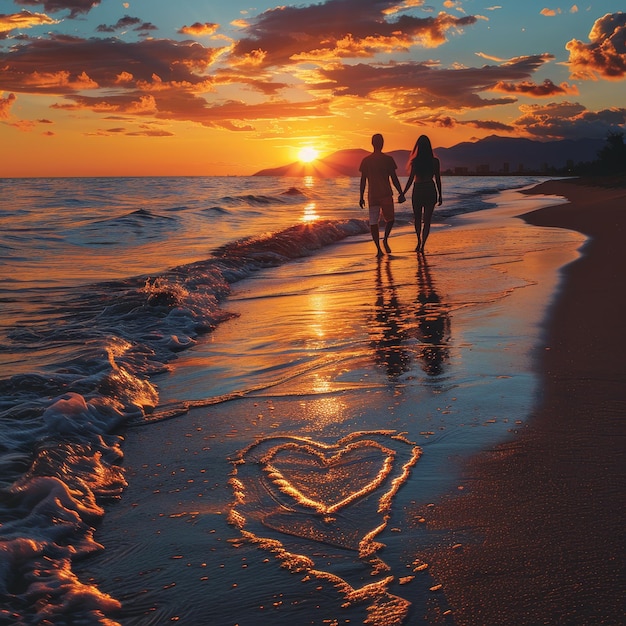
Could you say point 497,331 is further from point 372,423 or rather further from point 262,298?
point 262,298

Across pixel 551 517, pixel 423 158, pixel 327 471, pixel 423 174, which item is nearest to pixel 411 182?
pixel 423 174

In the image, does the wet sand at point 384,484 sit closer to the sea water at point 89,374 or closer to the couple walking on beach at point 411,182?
the sea water at point 89,374

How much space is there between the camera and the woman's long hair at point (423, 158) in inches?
497

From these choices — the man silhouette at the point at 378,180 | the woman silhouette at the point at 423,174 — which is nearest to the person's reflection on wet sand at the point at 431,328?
the woman silhouette at the point at 423,174

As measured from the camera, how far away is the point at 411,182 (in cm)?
1267

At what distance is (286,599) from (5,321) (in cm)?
662

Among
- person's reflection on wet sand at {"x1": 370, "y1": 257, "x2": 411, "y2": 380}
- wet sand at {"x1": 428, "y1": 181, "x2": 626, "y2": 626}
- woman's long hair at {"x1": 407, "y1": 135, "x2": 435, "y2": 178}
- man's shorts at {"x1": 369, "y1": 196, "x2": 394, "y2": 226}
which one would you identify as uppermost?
woman's long hair at {"x1": 407, "y1": 135, "x2": 435, "y2": 178}

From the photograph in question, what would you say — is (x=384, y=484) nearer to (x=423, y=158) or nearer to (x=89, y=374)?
(x=89, y=374)

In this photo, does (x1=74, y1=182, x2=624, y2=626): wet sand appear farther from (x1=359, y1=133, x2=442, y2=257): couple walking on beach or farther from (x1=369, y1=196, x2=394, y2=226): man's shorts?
(x1=369, y1=196, x2=394, y2=226): man's shorts

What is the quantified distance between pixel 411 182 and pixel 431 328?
676cm

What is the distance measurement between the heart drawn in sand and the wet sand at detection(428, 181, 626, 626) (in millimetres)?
414

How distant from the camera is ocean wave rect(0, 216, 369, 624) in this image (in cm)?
250

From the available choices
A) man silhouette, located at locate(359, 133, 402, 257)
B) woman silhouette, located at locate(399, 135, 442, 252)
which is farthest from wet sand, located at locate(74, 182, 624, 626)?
man silhouette, located at locate(359, 133, 402, 257)

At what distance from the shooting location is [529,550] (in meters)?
2.44
